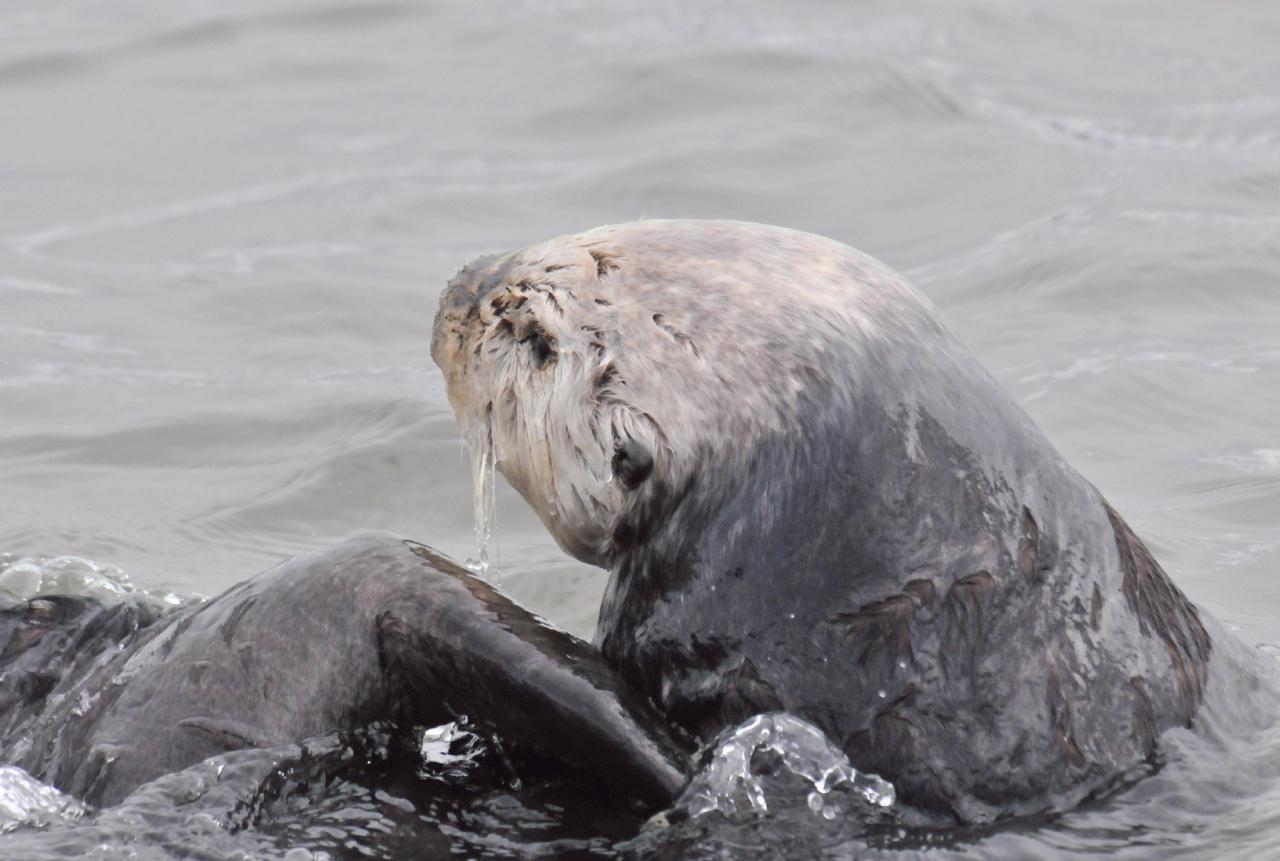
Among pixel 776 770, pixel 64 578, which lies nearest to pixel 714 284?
pixel 776 770

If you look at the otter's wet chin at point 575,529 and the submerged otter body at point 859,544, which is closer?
the submerged otter body at point 859,544

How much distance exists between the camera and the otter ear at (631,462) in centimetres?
352

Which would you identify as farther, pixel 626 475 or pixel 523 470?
pixel 523 470

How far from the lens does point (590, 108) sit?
425 inches

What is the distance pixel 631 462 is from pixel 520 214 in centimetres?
599

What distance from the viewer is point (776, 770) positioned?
3.25 meters

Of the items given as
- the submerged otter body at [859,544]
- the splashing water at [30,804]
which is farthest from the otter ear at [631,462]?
the splashing water at [30,804]

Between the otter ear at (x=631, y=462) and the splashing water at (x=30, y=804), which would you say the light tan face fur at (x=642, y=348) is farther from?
the splashing water at (x=30, y=804)

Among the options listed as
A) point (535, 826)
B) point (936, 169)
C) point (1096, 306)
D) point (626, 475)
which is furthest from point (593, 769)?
point (936, 169)

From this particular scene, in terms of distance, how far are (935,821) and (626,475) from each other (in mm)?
836

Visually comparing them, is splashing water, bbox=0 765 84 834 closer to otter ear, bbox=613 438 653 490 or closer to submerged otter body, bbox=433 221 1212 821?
submerged otter body, bbox=433 221 1212 821

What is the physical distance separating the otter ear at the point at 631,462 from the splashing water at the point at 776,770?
514 mm

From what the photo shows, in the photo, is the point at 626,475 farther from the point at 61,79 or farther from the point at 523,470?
the point at 61,79

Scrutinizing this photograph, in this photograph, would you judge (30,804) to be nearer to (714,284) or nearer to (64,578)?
(714,284)
